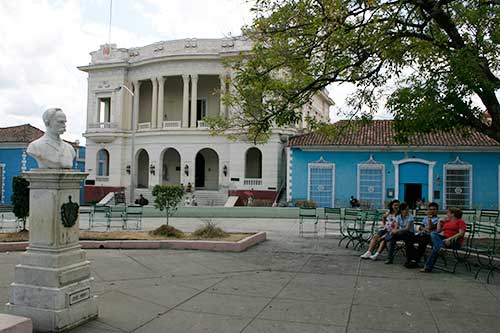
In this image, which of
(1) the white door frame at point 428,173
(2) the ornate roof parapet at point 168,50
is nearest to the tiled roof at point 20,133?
(2) the ornate roof parapet at point 168,50

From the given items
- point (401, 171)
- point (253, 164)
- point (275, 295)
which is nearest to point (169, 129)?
point (253, 164)

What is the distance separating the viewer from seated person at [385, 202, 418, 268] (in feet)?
31.2

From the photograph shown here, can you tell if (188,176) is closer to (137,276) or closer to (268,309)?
(137,276)

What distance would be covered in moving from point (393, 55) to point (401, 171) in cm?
1848

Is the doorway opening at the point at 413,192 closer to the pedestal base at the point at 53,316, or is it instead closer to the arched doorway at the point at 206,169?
the arched doorway at the point at 206,169

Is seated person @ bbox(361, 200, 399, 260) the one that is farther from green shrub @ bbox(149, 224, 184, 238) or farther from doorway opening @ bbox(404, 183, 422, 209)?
doorway opening @ bbox(404, 183, 422, 209)

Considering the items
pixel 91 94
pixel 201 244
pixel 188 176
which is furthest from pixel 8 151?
pixel 201 244

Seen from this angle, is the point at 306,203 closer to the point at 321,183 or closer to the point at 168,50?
the point at 321,183

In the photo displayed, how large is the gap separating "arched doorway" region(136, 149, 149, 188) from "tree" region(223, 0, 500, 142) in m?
27.2

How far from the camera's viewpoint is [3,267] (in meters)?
8.82

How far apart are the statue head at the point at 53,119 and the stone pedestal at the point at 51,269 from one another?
1.82 feet

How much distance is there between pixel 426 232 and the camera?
9656 millimetres

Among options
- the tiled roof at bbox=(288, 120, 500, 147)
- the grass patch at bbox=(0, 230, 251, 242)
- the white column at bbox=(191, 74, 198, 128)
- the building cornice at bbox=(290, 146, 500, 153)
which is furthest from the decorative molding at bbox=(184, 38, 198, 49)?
the grass patch at bbox=(0, 230, 251, 242)

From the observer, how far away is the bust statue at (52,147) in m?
5.55
